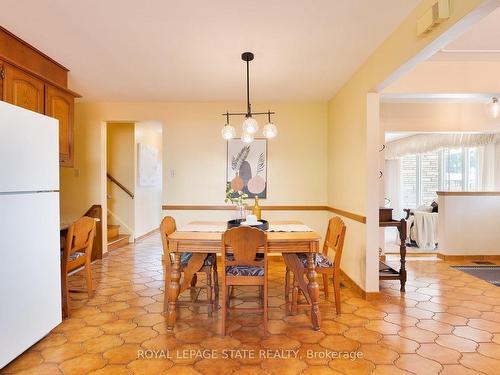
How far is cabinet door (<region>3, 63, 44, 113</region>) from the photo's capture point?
2.70 meters

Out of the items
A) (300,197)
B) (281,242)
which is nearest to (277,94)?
(300,197)

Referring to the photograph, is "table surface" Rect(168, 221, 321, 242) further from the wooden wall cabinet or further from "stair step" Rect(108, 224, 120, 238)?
"stair step" Rect(108, 224, 120, 238)

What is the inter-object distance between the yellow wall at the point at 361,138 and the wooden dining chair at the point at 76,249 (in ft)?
9.13

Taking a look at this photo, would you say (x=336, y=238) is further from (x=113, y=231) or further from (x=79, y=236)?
(x=113, y=231)

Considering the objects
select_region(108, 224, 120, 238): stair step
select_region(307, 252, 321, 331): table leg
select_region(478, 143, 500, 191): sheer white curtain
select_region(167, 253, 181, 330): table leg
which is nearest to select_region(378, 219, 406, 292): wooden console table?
select_region(307, 252, 321, 331): table leg

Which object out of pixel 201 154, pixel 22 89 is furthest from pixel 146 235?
pixel 22 89

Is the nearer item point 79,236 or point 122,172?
point 79,236

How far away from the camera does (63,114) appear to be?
354 centimetres

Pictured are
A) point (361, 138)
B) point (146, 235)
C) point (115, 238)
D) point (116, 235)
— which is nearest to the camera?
point (361, 138)

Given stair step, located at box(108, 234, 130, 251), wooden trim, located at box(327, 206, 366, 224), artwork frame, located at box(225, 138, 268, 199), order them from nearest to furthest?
1. wooden trim, located at box(327, 206, 366, 224)
2. artwork frame, located at box(225, 138, 268, 199)
3. stair step, located at box(108, 234, 130, 251)

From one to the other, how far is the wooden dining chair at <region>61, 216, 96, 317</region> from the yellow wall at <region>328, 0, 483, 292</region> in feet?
9.13

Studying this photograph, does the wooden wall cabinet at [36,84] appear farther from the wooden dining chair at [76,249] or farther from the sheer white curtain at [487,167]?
the sheer white curtain at [487,167]

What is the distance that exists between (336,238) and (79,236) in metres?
2.38

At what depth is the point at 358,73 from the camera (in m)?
3.47
